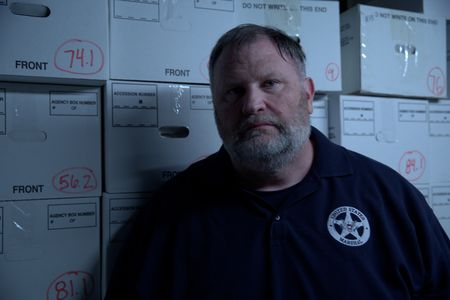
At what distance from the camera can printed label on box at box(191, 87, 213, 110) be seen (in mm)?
1065

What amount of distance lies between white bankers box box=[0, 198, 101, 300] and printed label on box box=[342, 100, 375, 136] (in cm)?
76

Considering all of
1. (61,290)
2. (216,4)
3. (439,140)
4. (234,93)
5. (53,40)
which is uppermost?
(216,4)

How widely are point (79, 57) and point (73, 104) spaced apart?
125 millimetres

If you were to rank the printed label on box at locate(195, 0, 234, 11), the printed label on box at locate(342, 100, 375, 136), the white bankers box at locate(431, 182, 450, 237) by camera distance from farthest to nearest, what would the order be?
the white bankers box at locate(431, 182, 450, 237), the printed label on box at locate(342, 100, 375, 136), the printed label on box at locate(195, 0, 234, 11)

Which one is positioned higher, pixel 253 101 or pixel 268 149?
pixel 253 101

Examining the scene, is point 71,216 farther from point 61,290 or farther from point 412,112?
point 412,112

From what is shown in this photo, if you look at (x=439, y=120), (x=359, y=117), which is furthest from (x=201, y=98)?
(x=439, y=120)

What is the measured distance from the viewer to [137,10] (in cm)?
100

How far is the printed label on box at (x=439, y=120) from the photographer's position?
130 cm

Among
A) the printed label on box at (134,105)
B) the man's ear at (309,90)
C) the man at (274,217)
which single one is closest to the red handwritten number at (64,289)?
the man at (274,217)

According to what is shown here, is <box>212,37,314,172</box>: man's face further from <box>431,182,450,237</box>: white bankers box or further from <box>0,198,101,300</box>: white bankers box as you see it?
<box>431,182,450,237</box>: white bankers box

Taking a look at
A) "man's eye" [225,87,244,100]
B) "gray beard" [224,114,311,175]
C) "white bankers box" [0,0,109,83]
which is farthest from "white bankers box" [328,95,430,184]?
"white bankers box" [0,0,109,83]

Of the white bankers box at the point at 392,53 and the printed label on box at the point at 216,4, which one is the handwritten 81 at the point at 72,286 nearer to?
the printed label on box at the point at 216,4

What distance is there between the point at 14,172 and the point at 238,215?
553 millimetres
